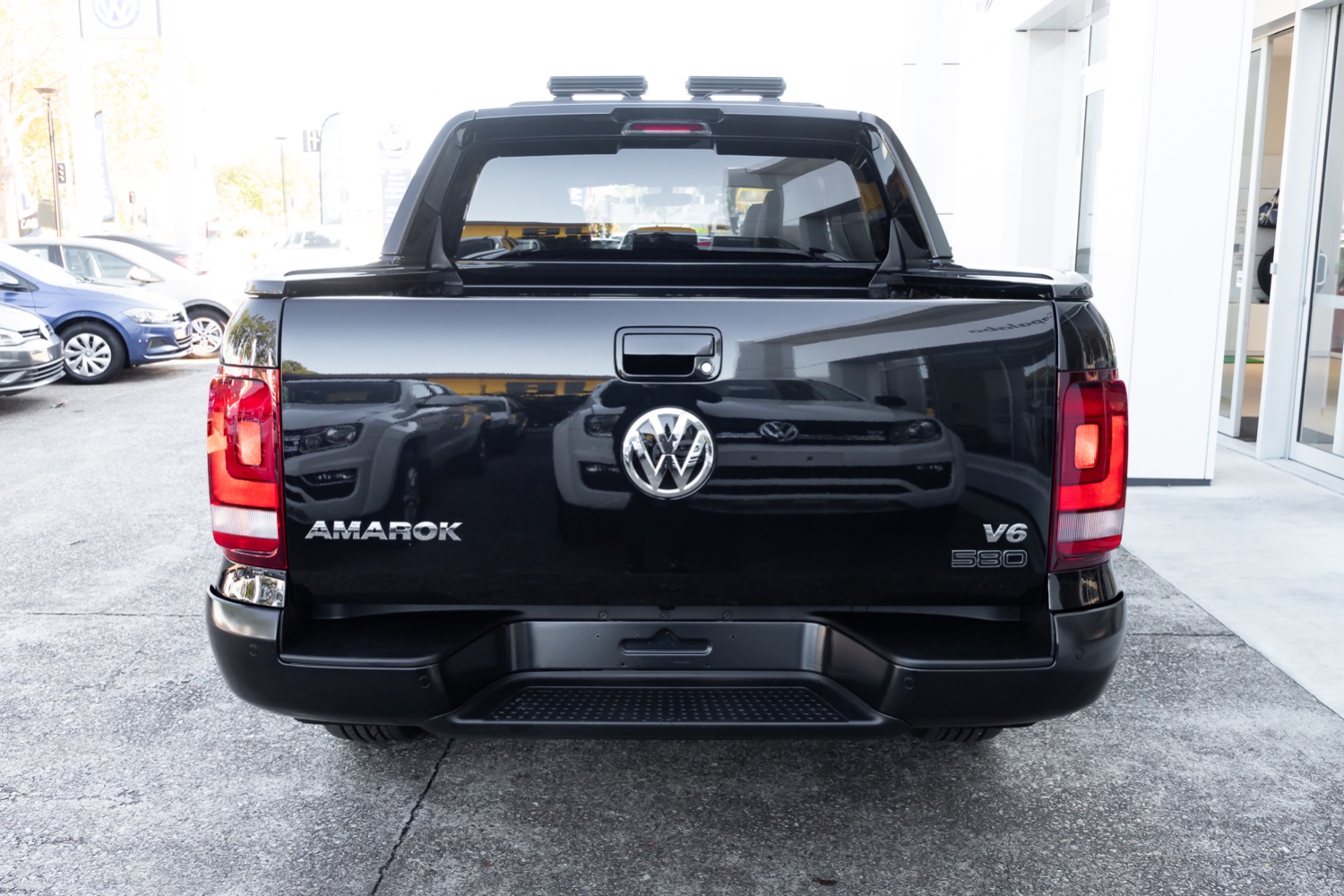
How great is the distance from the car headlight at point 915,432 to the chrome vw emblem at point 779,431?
0.20m

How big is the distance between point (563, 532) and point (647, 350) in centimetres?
43

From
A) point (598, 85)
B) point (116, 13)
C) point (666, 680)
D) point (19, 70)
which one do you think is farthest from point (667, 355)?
point (19, 70)

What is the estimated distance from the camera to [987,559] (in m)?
2.44

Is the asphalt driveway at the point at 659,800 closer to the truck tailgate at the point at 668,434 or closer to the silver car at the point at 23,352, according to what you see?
the truck tailgate at the point at 668,434

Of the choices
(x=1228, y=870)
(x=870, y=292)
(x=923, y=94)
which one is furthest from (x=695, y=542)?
(x=923, y=94)

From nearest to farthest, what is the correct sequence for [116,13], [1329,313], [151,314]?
[1329,313]
[151,314]
[116,13]

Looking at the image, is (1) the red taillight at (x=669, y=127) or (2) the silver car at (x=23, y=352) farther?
(2) the silver car at (x=23, y=352)

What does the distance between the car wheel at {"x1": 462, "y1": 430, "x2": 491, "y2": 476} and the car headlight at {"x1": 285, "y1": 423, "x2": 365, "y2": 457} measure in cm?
23

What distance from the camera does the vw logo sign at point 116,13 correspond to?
23609 mm

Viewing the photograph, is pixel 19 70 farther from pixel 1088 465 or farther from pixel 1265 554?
pixel 1088 465

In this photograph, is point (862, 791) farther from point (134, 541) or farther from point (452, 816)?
point (134, 541)

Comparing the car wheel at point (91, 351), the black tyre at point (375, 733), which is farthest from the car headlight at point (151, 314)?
the black tyre at point (375, 733)

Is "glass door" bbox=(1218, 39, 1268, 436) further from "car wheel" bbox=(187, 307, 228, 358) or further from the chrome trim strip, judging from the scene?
"car wheel" bbox=(187, 307, 228, 358)

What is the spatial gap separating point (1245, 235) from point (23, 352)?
1085 cm
